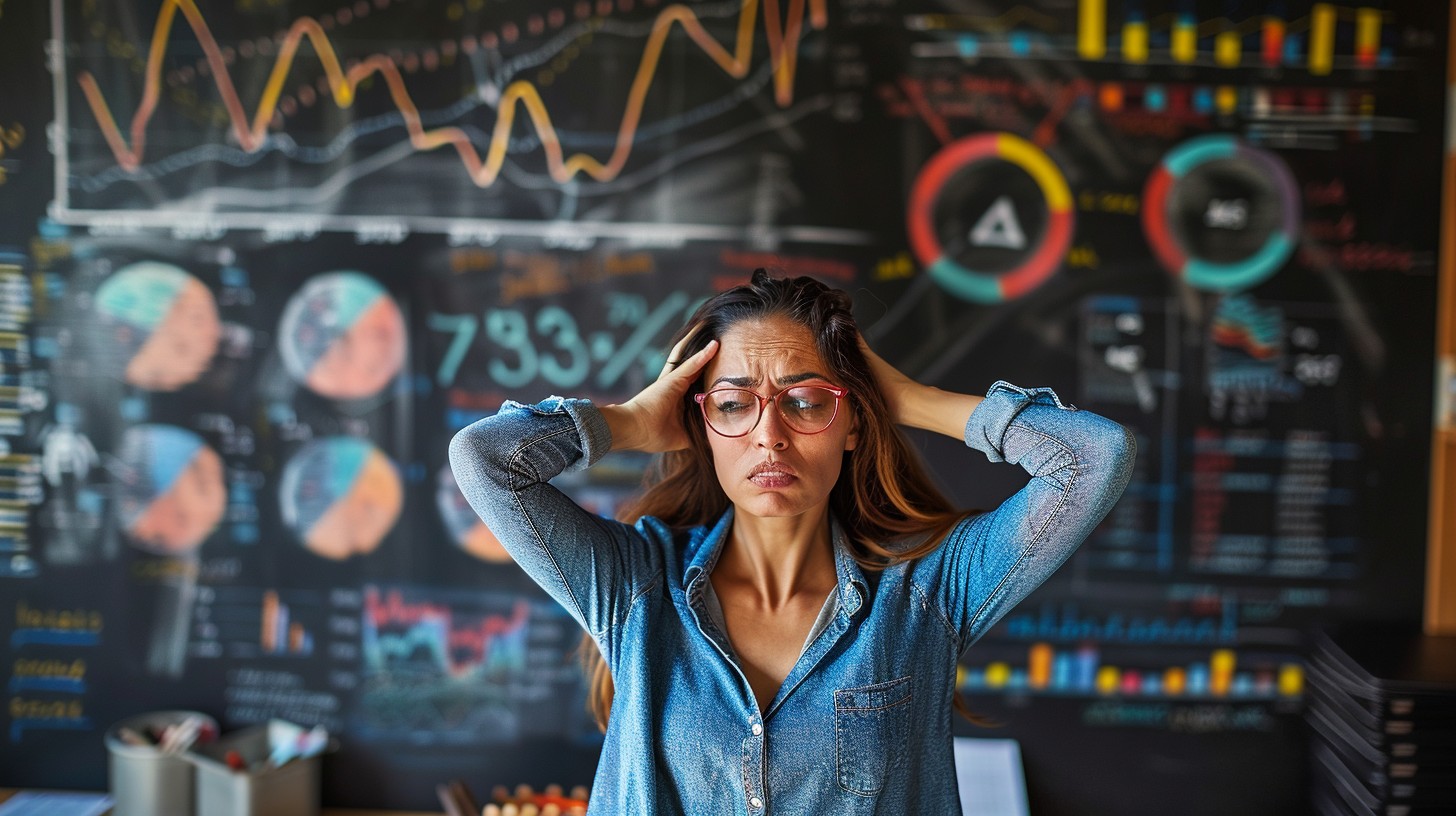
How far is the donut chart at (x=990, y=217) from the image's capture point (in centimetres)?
243

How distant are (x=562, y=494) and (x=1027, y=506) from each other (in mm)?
613

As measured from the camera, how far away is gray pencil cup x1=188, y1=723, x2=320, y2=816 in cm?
Answer: 231

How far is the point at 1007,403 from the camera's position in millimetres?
1459

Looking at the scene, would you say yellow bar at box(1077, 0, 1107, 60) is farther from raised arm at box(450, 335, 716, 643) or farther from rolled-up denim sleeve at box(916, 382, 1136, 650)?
raised arm at box(450, 335, 716, 643)

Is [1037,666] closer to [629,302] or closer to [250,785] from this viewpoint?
[629,302]

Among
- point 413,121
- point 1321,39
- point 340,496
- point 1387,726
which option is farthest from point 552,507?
point 1321,39

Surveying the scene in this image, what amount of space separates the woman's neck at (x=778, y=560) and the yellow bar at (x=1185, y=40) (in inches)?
59.9

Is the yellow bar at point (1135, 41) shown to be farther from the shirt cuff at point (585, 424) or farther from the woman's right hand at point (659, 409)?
the shirt cuff at point (585, 424)

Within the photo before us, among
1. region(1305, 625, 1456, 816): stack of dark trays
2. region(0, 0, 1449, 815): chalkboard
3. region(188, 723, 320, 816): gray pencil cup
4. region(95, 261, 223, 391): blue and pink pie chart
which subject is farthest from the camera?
region(95, 261, 223, 391): blue and pink pie chart

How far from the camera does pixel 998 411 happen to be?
4.78 ft

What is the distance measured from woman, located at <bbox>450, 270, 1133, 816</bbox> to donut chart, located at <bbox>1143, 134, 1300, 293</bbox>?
46.2 inches

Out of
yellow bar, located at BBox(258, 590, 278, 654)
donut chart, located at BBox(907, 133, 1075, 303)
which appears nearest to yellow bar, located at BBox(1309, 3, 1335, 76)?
donut chart, located at BBox(907, 133, 1075, 303)

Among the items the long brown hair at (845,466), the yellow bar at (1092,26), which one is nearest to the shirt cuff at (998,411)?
the long brown hair at (845,466)

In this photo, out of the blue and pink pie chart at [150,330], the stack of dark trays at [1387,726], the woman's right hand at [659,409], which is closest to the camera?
the woman's right hand at [659,409]
